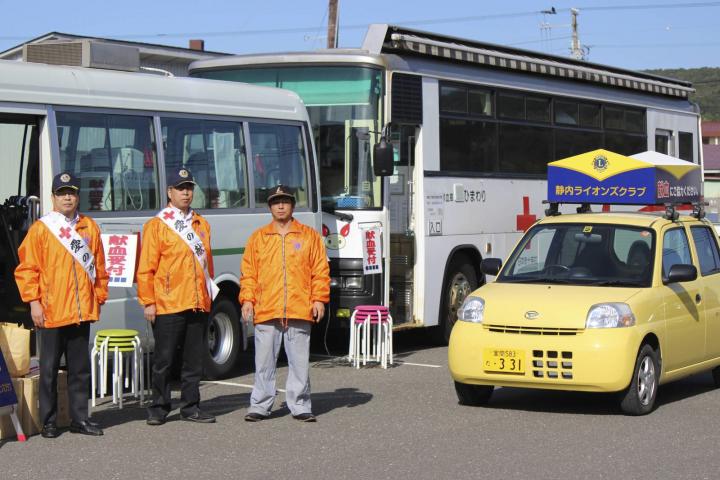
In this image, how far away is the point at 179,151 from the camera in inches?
499

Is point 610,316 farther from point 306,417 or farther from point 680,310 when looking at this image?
point 306,417

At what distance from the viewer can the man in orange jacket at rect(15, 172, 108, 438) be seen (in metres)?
9.66

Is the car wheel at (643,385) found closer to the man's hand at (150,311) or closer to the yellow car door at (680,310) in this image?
the yellow car door at (680,310)

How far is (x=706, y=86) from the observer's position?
133250 millimetres

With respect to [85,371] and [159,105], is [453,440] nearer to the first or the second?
[85,371]

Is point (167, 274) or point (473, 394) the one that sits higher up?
Answer: point (167, 274)

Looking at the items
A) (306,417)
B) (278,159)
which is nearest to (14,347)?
(306,417)

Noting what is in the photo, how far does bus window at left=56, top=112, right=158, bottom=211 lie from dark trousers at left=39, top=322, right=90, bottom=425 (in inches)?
77.1

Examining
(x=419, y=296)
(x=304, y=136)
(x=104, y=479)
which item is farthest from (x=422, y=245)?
(x=104, y=479)

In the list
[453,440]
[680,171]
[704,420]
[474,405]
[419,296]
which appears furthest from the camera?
[419,296]

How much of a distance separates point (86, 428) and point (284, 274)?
1.94 meters

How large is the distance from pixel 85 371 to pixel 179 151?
333cm

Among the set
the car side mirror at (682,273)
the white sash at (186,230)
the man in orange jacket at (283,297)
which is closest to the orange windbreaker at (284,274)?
the man in orange jacket at (283,297)

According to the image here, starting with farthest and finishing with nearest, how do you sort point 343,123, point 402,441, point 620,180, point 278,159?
point 343,123, point 278,159, point 620,180, point 402,441
